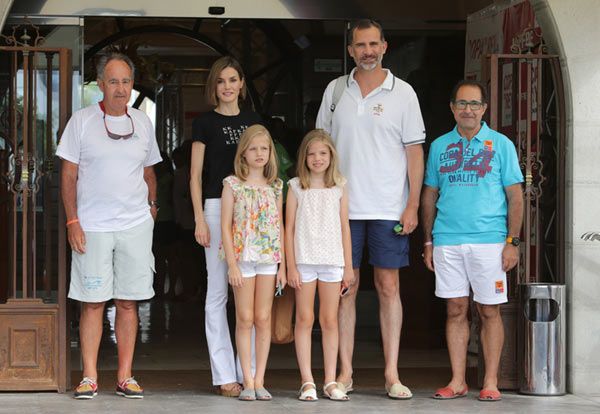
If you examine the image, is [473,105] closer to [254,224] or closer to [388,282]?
[388,282]

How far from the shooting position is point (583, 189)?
743cm

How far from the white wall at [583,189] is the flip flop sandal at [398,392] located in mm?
1056

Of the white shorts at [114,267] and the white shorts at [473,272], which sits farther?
the white shorts at [473,272]

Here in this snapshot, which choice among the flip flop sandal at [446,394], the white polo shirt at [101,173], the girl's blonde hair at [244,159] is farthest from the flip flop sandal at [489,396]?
the white polo shirt at [101,173]

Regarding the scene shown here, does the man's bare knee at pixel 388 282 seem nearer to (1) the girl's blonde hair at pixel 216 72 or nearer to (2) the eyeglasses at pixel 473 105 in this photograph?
(2) the eyeglasses at pixel 473 105

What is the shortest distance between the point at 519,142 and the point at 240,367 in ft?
7.25

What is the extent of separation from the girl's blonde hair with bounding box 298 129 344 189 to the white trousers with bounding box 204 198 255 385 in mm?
509

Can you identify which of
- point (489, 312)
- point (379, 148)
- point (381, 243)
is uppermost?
point (379, 148)

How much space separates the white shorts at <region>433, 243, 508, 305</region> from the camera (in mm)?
7066

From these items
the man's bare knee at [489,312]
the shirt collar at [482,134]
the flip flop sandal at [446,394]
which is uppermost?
the shirt collar at [482,134]

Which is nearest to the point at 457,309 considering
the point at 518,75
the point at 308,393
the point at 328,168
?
the point at 308,393

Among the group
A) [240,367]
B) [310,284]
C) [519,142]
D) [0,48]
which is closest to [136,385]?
[240,367]

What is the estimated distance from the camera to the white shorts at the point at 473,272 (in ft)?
23.2

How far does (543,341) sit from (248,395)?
5.87 ft
